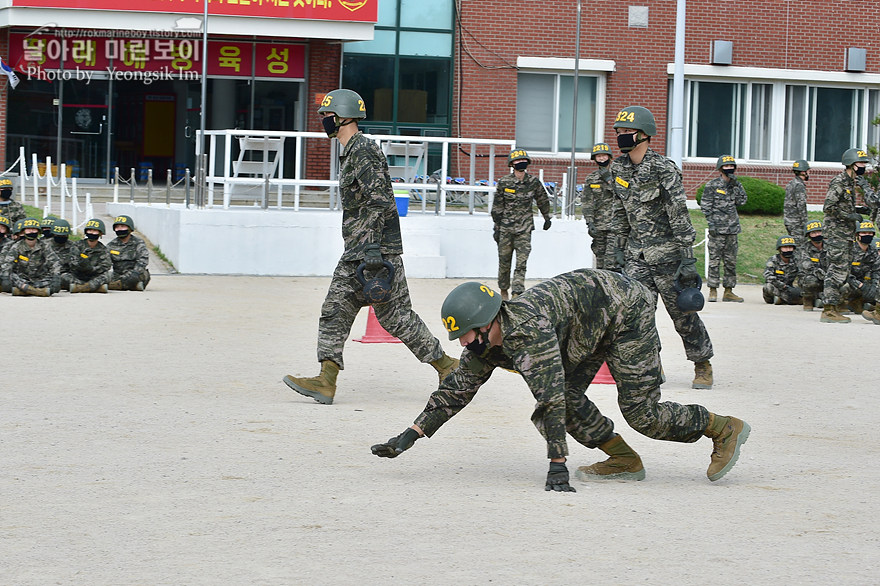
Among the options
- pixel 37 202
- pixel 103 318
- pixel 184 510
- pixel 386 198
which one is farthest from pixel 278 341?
pixel 37 202

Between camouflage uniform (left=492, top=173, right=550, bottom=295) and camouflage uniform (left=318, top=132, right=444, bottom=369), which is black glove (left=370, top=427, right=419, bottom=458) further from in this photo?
camouflage uniform (left=492, top=173, right=550, bottom=295)

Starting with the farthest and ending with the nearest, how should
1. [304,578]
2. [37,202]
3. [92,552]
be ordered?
[37,202] → [92,552] → [304,578]

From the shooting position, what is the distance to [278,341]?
12.7 meters

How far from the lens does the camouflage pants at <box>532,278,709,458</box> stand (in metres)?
6.52

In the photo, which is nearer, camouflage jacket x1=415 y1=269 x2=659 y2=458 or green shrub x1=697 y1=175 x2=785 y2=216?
camouflage jacket x1=415 y1=269 x2=659 y2=458

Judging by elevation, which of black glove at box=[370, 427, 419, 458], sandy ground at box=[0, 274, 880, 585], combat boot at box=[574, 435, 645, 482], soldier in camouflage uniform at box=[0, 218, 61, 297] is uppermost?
soldier in camouflage uniform at box=[0, 218, 61, 297]

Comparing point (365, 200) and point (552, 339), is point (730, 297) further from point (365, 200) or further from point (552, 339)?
point (552, 339)

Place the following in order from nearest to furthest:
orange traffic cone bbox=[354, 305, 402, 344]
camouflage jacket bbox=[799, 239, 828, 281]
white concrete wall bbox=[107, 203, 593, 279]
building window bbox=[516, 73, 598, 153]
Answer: orange traffic cone bbox=[354, 305, 402, 344], camouflage jacket bbox=[799, 239, 828, 281], white concrete wall bbox=[107, 203, 593, 279], building window bbox=[516, 73, 598, 153]

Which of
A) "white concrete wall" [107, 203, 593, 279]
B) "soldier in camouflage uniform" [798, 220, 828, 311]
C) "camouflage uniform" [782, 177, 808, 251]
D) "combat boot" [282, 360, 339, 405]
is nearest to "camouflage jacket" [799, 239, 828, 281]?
"soldier in camouflage uniform" [798, 220, 828, 311]

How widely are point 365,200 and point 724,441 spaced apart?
3375 millimetres

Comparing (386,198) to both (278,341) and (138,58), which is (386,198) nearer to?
(278,341)

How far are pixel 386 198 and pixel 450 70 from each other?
2173 cm

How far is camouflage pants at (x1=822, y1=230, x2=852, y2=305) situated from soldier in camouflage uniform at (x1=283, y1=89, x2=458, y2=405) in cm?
825

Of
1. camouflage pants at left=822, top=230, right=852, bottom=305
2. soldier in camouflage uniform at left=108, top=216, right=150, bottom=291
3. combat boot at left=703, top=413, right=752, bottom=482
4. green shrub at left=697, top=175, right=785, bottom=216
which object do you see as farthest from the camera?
green shrub at left=697, top=175, right=785, bottom=216
